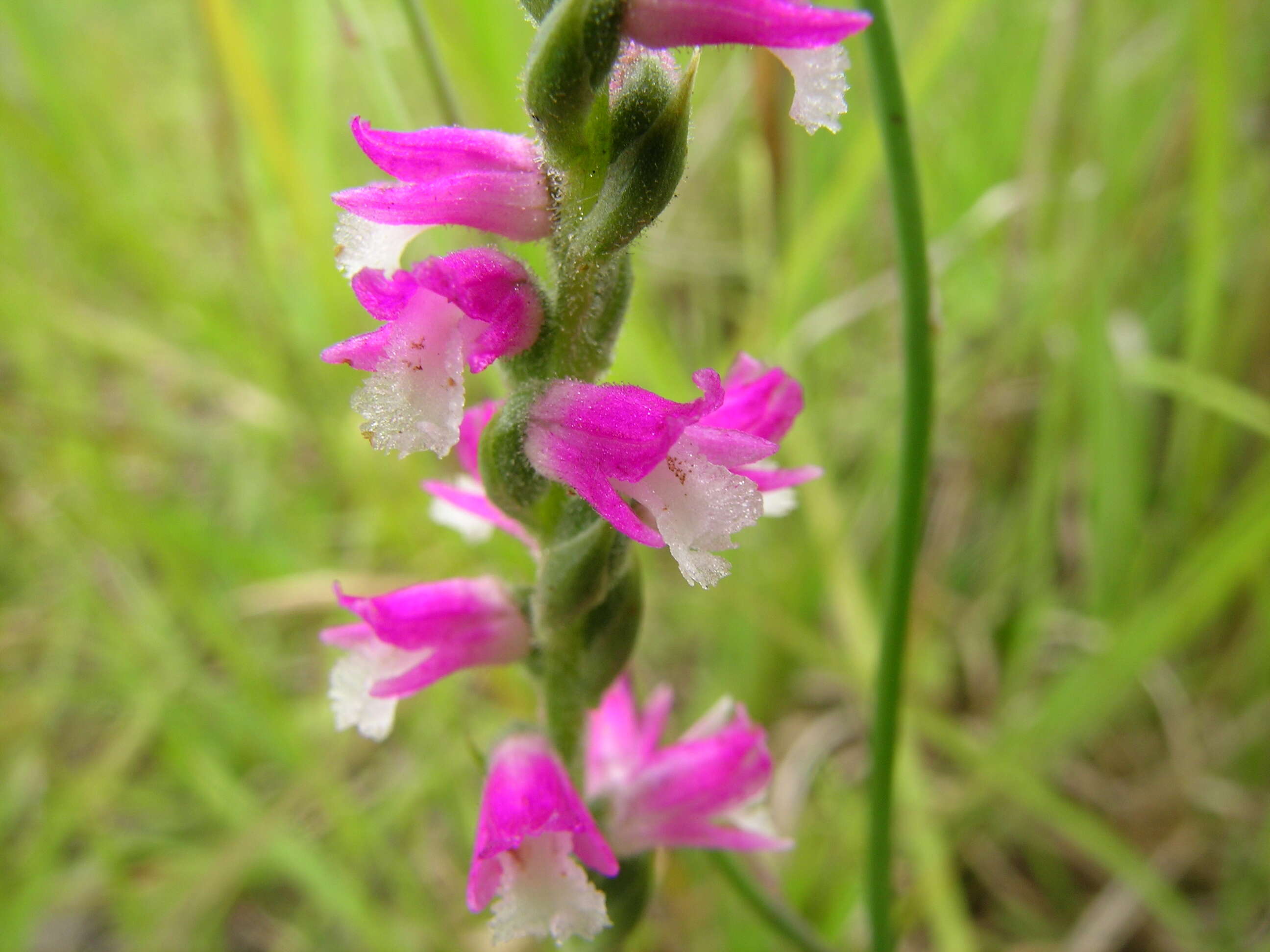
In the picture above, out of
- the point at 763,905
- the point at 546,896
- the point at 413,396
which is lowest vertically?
the point at 763,905

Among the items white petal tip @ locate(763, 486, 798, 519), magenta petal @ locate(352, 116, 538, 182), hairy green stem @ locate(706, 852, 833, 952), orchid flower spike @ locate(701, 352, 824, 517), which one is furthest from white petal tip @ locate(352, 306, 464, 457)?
hairy green stem @ locate(706, 852, 833, 952)

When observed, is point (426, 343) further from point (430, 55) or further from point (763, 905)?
point (763, 905)

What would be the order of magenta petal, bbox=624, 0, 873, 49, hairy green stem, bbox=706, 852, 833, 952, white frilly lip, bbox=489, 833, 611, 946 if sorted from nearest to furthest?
1. magenta petal, bbox=624, 0, 873, 49
2. white frilly lip, bbox=489, 833, 611, 946
3. hairy green stem, bbox=706, 852, 833, 952

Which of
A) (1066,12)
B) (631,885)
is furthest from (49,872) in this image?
(1066,12)

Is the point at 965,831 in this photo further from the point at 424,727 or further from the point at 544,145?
the point at 544,145

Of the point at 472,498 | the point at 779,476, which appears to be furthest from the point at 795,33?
the point at 472,498

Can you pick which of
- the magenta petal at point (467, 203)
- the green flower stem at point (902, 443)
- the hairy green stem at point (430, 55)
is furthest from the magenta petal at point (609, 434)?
the hairy green stem at point (430, 55)

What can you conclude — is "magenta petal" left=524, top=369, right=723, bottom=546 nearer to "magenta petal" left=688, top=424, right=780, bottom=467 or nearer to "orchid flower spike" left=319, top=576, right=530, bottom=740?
"magenta petal" left=688, top=424, right=780, bottom=467
